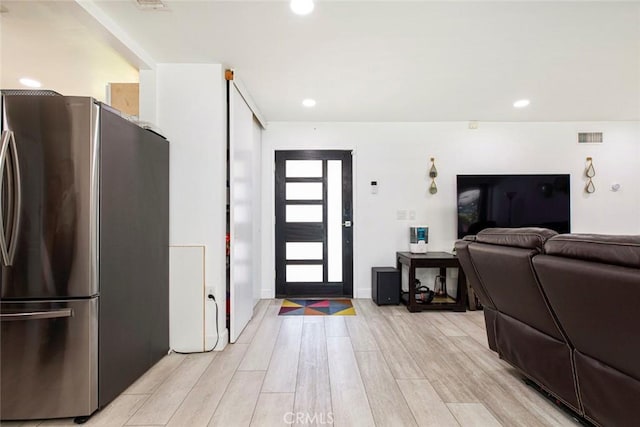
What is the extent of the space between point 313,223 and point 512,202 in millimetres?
2666

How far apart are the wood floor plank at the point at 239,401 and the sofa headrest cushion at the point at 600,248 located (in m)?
1.79

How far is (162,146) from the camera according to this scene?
8.20 ft

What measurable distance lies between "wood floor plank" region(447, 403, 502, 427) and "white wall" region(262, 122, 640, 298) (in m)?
2.55

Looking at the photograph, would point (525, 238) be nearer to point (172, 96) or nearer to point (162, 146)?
point (162, 146)

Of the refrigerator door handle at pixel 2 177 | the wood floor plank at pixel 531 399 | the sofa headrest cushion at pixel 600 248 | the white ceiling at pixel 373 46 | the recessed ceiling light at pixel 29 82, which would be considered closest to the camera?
the sofa headrest cushion at pixel 600 248

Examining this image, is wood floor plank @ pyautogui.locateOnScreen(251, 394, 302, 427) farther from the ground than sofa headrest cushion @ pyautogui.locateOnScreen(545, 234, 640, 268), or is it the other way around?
sofa headrest cushion @ pyautogui.locateOnScreen(545, 234, 640, 268)

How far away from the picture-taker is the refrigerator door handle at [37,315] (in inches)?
63.6

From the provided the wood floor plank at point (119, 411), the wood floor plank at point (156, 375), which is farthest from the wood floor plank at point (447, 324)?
the wood floor plank at point (119, 411)

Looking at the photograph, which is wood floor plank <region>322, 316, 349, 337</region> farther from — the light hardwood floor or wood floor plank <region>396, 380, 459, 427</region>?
wood floor plank <region>396, 380, 459, 427</region>

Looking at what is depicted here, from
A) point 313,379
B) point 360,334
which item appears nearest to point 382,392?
point 313,379

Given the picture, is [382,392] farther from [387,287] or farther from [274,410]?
[387,287]

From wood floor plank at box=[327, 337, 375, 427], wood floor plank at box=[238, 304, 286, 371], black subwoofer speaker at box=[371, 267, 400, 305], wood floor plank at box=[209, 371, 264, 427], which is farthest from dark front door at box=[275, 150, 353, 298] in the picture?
wood floor plank at box=[209, 371, 264, 427]

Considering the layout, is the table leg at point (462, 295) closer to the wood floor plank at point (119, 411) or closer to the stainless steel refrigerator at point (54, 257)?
the wood floor plank at point (119, 411)

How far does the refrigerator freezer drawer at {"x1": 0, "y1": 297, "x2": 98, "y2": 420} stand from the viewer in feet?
5.36
